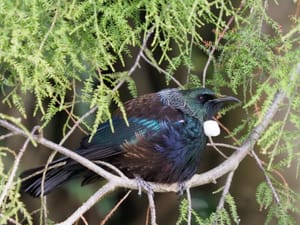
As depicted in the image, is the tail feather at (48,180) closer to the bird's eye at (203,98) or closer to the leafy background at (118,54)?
the leafy background at (118,54)

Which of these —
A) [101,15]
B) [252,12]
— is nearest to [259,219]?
[252,12]

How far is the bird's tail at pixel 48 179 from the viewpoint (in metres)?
1.96

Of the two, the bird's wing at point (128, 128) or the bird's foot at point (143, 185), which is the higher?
the bird's wing at point (128, 128)

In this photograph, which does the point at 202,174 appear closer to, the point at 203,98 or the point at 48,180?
the point at 203,98

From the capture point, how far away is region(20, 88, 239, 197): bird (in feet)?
6.70

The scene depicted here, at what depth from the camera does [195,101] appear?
6.86 ft

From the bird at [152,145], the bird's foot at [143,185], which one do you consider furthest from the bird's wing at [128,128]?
the bird's foot at [143,185]

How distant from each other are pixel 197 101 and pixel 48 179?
504 mm

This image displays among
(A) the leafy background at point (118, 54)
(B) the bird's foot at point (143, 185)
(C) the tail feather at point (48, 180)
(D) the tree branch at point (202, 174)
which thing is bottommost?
(B) the bird's foot at point (143, 185)

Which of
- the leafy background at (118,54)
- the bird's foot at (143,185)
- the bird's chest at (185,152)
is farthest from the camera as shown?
the bird's chest at (185,152)

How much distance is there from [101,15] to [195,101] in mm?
451

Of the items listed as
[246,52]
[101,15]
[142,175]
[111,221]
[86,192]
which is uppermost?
[101,15]

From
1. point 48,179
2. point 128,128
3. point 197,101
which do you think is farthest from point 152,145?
point 48,179

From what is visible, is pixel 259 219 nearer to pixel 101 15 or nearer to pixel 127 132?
pixel 127 132
